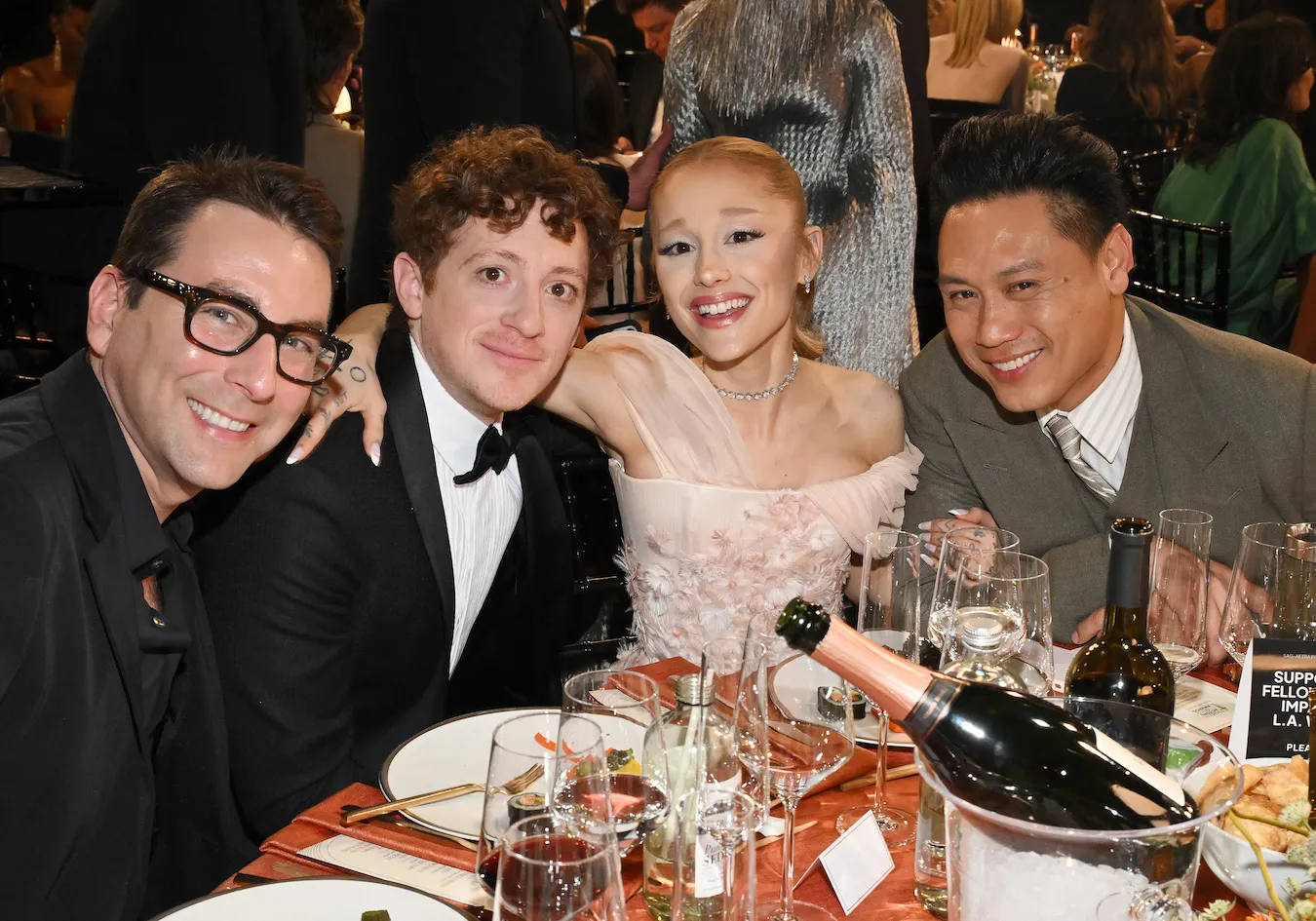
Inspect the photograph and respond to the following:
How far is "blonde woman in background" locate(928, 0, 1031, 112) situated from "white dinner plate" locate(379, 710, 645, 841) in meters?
4.36

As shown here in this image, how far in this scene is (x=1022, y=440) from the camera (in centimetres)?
254

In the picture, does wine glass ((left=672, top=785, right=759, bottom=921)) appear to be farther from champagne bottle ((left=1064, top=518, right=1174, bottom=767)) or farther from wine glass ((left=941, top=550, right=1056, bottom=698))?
champagne bottle ((left=1064, top=518, right=1174, bottom=767))

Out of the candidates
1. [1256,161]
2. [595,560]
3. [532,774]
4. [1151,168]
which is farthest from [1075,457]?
[1151,168]

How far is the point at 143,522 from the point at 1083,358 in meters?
1.64

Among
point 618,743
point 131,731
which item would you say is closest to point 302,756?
point 131,731

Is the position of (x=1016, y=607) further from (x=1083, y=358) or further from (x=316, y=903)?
(x=1083, y=358)

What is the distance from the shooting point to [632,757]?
4.38 feet

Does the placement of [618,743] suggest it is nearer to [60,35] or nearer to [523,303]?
[523,303]

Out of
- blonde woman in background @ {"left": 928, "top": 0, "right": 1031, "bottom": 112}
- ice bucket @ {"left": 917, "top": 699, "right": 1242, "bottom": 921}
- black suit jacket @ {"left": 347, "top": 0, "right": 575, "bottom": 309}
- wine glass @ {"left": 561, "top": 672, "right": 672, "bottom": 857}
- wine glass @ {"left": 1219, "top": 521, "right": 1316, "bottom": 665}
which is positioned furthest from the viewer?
blonde woman in background @ {"left": 928, "top": 0, "right": 1031, "bottom": 112}

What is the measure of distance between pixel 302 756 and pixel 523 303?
808mm

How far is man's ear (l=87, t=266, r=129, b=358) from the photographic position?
1.83 m

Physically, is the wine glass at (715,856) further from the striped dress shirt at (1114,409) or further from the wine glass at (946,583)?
the striped dress shirt at (1114,409)

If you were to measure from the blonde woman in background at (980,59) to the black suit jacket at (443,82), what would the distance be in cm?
238

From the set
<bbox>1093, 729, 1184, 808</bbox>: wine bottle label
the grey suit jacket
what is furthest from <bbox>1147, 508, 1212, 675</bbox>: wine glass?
<bbox>1093, 729, 1184, 808</bbox>: wine bottle label
